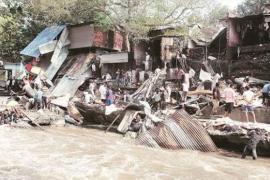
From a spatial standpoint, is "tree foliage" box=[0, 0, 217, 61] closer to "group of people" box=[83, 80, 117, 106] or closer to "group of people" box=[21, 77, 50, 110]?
"group of people" box=[83, 80, 117, 106]

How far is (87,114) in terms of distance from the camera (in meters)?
20.7

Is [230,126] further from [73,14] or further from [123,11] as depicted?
[73,14]

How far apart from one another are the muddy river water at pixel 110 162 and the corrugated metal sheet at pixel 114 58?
11.3 meters

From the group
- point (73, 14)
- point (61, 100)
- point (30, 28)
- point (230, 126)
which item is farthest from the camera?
point (30, 28)

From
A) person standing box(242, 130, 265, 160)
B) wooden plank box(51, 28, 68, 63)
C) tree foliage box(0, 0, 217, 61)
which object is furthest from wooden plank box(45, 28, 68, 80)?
person standing box(242, 130, 265, 160)

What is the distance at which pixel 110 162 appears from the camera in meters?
12.4

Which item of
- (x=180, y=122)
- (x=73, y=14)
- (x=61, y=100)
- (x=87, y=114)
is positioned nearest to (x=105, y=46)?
(x=73, y=14)

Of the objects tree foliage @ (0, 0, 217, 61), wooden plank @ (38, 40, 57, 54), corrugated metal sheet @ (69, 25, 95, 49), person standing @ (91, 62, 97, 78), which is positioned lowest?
person standing @ (91, 62, 97, 78)

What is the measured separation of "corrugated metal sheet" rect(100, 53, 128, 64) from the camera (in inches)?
1056

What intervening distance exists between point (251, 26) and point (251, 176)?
542 inches

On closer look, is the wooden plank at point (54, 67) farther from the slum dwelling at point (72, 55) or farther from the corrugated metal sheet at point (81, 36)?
the corrugated metal sheet at point (81, 36)

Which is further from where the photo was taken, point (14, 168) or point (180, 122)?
point (180, 122)

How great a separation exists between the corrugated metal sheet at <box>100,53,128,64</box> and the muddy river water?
11.3 meters

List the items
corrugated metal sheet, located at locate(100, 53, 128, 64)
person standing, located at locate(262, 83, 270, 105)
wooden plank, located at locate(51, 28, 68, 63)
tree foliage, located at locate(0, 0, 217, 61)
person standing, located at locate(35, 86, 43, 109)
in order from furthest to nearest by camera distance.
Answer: wooden plank, located at locate(51, 28, 68, 63) → corrugated metal sheet, located at locate(100, 53, 128, 64) → tree foliage, located at locate(0, 0, 217, 61) → person standing, located at locate(35, 86, 43, 109) → person standing, located at locate(262, 83, 270, 105)
